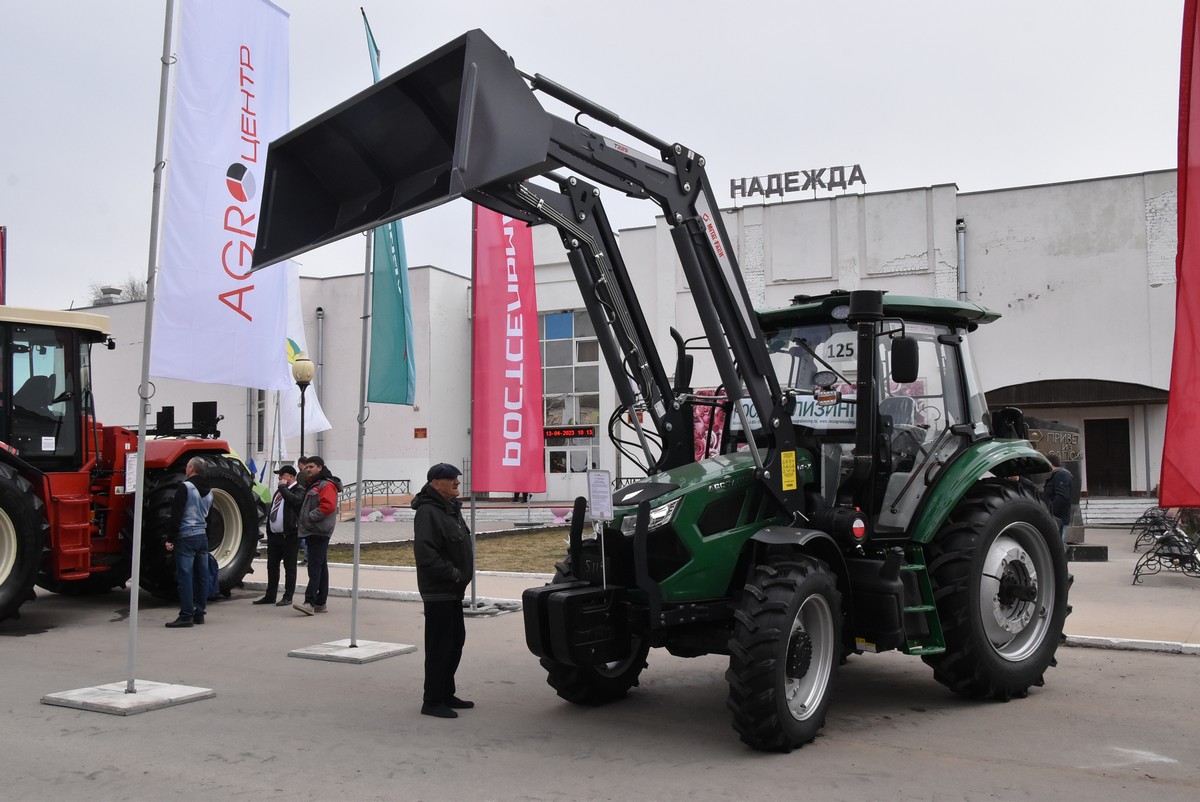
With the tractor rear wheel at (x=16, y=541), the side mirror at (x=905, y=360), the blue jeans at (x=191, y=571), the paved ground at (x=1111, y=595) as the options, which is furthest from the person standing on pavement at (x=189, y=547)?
the side mirror at (x=905, y=360)

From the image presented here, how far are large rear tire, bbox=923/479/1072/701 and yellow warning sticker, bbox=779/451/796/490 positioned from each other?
4.15 feet

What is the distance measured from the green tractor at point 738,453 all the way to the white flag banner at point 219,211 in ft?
8.27

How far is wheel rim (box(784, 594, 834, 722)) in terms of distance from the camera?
232 inches

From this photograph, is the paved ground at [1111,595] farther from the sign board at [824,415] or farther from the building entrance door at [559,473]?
the building entrance door at [559,473]

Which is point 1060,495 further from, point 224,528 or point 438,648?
point 224,528

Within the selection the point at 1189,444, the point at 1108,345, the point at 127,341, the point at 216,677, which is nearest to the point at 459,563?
the point at 216,677

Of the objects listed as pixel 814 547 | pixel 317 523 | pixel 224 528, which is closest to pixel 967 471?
pixel 814 547

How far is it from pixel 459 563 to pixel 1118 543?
1878cm

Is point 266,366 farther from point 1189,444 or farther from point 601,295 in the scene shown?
point 1189,444

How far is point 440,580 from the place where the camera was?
6.73 m

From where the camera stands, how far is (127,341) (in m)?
48.3

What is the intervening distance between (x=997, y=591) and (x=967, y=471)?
2.88ft

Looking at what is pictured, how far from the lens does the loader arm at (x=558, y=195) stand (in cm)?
562

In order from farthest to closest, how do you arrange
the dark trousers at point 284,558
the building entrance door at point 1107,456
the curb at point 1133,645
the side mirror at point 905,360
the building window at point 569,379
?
the building window at point 569,379 → the building entrance door at point 1107,456 → the dark trousers at point 284,558 → the curb at point 1133,645 → the side mirror at point 905,360
